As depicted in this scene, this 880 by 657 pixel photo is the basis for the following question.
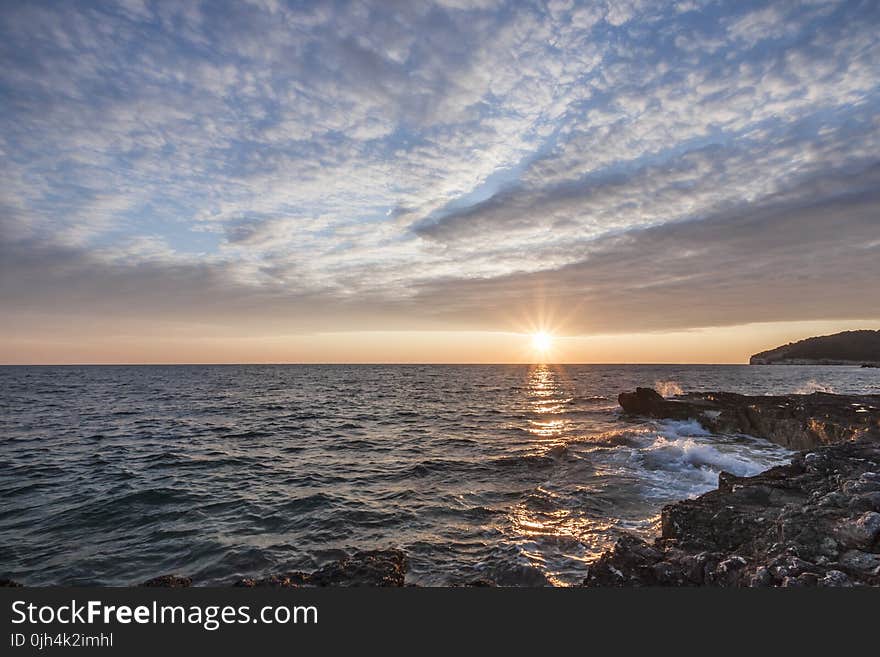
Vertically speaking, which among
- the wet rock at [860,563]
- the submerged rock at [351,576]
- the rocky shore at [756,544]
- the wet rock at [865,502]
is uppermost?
the wet rock at [865,502]

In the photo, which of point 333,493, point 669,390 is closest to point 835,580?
point 333,493

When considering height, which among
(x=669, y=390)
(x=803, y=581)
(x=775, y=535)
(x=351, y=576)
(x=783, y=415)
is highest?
(x=803, y=581)

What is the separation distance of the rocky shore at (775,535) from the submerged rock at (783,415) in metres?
8.15

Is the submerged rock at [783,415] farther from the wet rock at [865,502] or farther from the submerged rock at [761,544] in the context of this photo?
the wet rock at [865,502]

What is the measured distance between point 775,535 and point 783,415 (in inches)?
935

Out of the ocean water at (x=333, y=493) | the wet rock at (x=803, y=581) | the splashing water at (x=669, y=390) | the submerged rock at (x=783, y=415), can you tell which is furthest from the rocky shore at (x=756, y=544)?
the splashing water at (x=669, y=390)

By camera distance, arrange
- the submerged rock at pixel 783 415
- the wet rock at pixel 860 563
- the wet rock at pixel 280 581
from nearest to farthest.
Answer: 1. the wet rock at pixel 860 563
2. the wet rock at pixel 280 581
3. the submerged rock at pixel 783 415

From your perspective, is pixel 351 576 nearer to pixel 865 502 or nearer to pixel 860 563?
pixel 860 563

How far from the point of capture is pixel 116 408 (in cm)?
4666

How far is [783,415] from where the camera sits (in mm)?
26859

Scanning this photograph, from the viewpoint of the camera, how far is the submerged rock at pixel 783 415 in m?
22.6

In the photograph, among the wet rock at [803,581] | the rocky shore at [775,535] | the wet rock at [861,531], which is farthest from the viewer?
the wet rock at [861,531]

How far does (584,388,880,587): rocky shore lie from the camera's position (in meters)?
7.20

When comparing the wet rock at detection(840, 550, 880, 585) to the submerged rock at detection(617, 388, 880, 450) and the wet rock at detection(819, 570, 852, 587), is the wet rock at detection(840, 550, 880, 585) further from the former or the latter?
the submerged rock at detection(617, 388, 880, 450)
